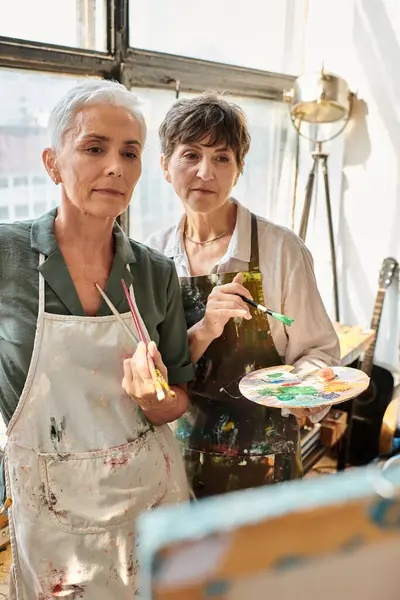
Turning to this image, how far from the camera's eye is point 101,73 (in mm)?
1927

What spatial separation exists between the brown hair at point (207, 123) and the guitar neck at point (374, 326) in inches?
69.9

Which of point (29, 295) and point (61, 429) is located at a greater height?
point (29, 295)

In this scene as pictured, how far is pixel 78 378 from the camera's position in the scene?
1087 mm

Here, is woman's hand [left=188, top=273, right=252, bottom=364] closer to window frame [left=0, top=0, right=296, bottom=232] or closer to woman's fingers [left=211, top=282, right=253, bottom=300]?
woman's fingers [left=211, top=282, right=253, bottom=300]

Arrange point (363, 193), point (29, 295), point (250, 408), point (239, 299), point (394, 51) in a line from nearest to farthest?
point (29, 295)
point (239, 299)
point (250, 408)
point (394, 51)
point (363, 193)

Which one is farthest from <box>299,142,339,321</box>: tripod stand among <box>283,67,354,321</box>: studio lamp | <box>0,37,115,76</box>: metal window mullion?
<box>0,37,115,76</box>: metal window mullion

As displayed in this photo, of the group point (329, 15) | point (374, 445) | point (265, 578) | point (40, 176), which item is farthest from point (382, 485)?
point (329, 15)

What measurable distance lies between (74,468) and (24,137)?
3.87 ft

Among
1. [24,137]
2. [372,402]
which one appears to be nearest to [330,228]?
[372,402]

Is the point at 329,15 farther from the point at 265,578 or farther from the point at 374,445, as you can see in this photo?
the point at 265,578

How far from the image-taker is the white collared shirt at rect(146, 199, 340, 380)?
1.49 metres

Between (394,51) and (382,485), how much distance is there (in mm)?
3102

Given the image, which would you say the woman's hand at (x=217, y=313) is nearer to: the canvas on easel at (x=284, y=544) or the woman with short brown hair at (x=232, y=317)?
the woman with short brown hair at (x=232, y=317)

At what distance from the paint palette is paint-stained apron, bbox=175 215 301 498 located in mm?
130
